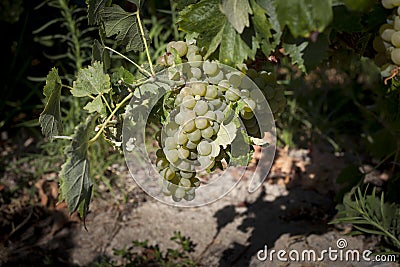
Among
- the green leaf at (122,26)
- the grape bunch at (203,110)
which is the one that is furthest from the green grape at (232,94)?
the green leaf at (122,26)

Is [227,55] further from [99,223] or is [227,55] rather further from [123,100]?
[99,223]

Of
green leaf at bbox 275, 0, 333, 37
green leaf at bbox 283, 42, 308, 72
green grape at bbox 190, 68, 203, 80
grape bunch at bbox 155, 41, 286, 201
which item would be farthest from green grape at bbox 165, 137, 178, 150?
green leaf at bbox 275, 0, 333, 37

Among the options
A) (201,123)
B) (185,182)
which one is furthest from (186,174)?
(201,123)

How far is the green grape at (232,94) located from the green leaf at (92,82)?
0.20m

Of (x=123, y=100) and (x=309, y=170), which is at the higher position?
(x=123, y=100)

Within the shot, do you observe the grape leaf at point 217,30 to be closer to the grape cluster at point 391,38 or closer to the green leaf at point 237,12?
the green leaf at point 237,12

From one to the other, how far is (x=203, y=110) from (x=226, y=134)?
0.19 feet

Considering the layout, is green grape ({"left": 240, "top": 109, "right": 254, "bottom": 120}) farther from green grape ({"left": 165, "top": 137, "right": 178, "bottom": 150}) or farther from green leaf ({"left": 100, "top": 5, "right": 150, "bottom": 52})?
green leaf ({"left": 100, "top": 5, "right": 150, "bottom": 52})

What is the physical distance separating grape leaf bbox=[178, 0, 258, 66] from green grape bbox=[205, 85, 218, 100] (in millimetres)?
71

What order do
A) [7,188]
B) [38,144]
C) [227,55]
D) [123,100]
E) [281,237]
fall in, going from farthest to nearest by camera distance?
[38,144]
[7,188]
[281,237]
[123,100]
[227,55]

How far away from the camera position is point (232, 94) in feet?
2.82

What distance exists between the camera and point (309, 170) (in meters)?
2.14

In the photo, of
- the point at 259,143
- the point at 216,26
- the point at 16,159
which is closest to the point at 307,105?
the point at 16,159

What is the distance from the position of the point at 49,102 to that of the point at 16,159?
4.90 ft
